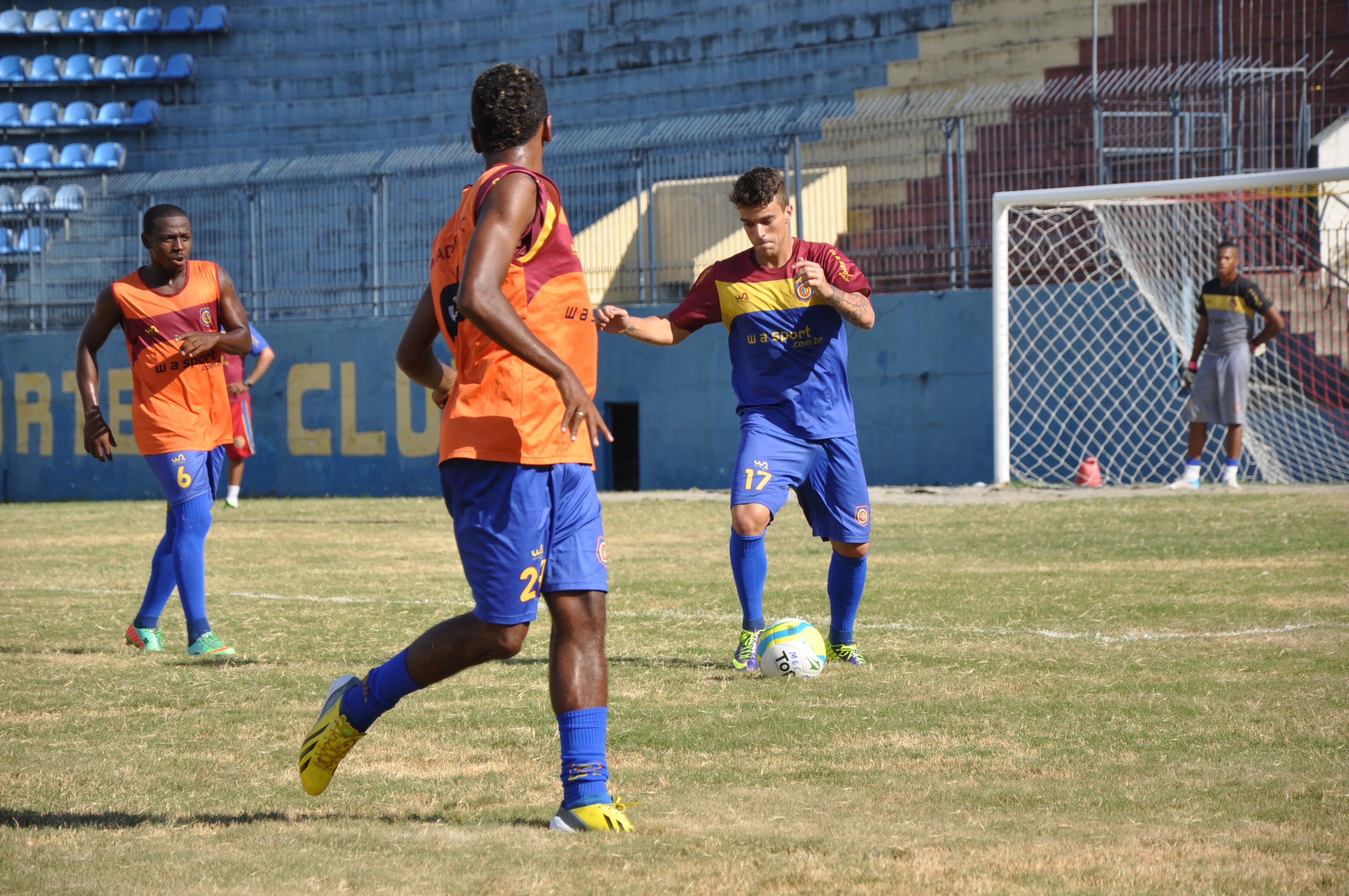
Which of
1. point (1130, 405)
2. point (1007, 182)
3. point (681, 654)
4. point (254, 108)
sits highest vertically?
point (254, 108)

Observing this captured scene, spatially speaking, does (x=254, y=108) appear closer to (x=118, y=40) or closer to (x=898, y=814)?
(x=118, y=40)

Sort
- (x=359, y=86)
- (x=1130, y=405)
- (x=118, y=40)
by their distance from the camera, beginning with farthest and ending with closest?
(x=118, y=40) < (x=359, y=86) < (x=1130, y=405)

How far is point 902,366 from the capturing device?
17.1 meters

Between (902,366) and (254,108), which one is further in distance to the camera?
(254,108)

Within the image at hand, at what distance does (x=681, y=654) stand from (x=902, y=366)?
10835 mm

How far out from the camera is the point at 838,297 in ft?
20.3

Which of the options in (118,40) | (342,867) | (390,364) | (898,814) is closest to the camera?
(342,867)

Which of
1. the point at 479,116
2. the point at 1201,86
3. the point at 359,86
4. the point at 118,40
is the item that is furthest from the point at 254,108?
the point at 479,116

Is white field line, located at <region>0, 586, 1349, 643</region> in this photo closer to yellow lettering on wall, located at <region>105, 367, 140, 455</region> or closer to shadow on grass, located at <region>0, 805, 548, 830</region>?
shadow on grass, located at <region>0, 805, 548, 830</region>

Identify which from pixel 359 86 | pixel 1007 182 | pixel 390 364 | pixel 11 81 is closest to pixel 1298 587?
pixel 1007 182

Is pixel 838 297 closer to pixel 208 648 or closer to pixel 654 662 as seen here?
pixel 654 662

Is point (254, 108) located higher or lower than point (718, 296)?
higher

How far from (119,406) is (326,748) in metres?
18.3

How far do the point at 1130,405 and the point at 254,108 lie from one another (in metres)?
19.9
